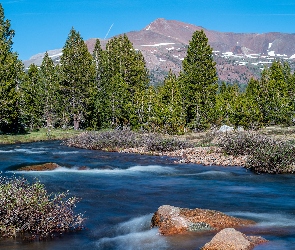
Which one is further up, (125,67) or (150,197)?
(125,67)

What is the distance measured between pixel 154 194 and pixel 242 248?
8346 millimetres

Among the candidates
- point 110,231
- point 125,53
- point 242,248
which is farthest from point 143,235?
point 125,53

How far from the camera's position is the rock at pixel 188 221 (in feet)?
38.3

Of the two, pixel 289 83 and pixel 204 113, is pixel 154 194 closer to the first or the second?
pixel 204 113

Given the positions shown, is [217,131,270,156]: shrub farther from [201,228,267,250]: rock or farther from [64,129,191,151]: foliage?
[201,228,267,250]: rock

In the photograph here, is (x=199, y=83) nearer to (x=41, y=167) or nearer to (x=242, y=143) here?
(x=242, y=143)

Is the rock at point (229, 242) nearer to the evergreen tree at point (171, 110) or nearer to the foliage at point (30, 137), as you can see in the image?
the evergreen tree at point (171, 110)

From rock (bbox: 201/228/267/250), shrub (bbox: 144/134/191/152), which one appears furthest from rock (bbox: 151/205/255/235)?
shrub (bbox: 144/134/191/152)

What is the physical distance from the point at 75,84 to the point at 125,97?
7.91 meters

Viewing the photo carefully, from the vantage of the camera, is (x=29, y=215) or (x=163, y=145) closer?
(x=29, y=215)

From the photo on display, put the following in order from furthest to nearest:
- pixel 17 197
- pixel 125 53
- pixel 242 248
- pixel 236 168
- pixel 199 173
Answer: pixel 125 53
pixel 236 168
pixel 199 173
pixel 17 197
pixel 242 248

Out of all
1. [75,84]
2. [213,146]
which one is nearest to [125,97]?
[75,84]

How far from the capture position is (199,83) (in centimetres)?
5544

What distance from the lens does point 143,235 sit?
1166 centimetres
